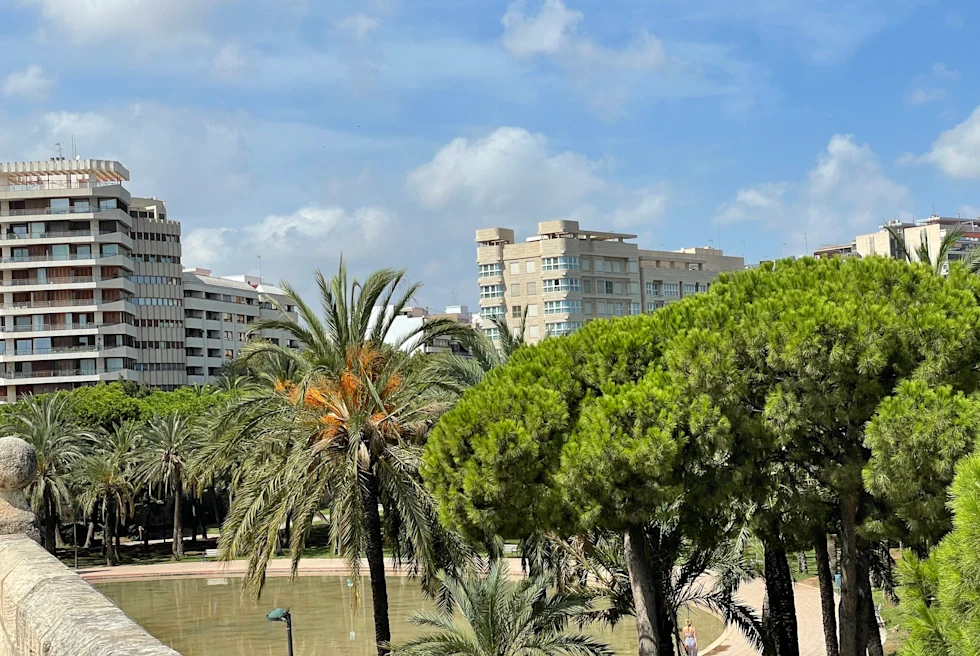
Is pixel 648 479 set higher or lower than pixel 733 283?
lower

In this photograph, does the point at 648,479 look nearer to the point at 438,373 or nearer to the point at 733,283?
Result: the point at 733,283

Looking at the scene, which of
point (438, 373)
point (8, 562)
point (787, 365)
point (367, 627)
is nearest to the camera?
point (8, 562)

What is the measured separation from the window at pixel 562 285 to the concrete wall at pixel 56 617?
8985cm

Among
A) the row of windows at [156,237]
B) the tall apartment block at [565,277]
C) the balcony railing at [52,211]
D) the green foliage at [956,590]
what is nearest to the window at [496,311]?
the tall apartment block at [565,277]

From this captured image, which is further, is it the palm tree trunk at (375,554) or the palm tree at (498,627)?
the palm tree trunk at (375,554)

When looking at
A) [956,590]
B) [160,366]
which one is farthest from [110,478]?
[160,366]

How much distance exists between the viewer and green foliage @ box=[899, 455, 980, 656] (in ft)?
31.8

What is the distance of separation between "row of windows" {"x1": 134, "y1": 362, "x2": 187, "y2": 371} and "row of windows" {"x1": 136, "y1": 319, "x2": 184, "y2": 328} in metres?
3.35

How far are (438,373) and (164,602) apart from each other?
24830 mm

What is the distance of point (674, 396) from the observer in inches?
652

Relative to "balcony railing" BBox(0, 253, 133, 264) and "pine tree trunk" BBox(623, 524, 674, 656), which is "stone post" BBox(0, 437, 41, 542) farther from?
"balcony railing" BBox(0, 253, 133, 264)

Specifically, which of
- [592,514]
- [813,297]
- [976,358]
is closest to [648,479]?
[592,514]

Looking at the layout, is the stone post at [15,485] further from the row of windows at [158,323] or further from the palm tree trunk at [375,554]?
the row of windows at [158,323]

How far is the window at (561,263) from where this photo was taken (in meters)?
95.4
